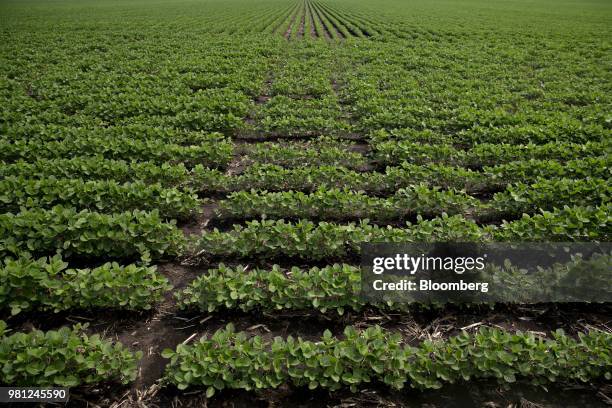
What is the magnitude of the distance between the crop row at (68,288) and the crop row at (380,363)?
3.53 ft

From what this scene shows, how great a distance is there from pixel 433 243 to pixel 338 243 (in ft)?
4.07

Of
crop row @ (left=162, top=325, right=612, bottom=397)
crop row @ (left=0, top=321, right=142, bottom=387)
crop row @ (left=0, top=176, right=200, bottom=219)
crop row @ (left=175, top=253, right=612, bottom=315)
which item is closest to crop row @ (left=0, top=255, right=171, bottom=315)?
crop row @ (left=175, top=253, right=612, bottom=315)

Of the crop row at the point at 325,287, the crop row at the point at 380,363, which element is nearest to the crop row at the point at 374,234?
the crop row at the point at 325,287

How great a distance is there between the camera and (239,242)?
5.35 m

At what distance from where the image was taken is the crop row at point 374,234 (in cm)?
522

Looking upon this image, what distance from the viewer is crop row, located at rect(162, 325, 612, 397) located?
3594mm

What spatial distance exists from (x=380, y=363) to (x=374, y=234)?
1.98 m

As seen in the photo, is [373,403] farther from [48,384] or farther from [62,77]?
[62,77]

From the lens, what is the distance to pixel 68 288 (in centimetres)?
442

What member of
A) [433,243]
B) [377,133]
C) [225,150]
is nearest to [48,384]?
[433,243]

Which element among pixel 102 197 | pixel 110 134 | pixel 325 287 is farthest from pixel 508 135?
pixel 110 134

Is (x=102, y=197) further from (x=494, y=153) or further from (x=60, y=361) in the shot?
(x=494, y=153)

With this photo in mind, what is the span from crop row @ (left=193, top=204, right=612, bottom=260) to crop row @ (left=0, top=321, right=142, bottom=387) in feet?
6.40

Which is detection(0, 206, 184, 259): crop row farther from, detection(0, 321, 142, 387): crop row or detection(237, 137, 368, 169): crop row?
detection(237, 137, 368, 169): crop row
